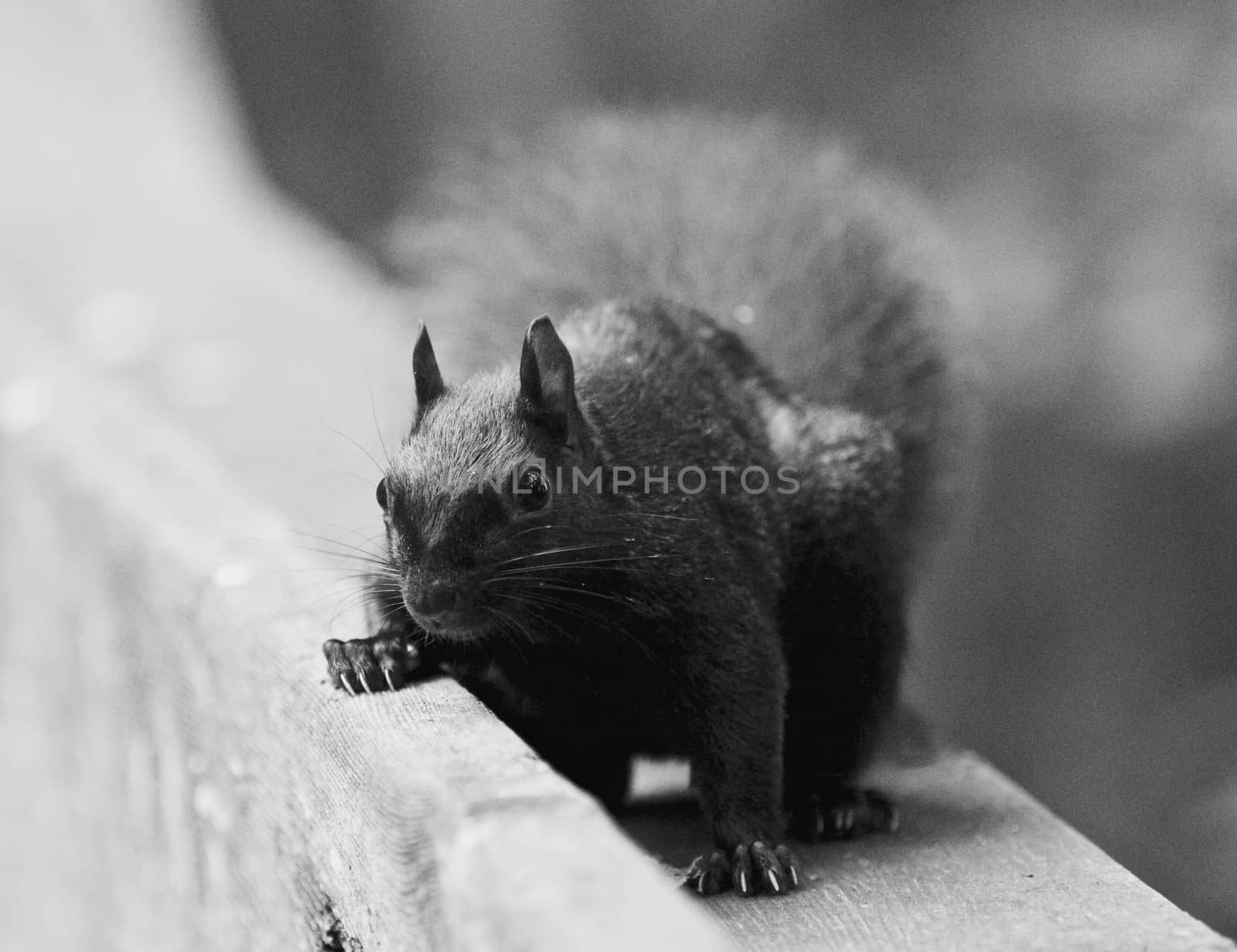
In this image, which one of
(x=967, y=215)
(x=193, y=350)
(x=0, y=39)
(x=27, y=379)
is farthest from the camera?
(x=0, y=39)

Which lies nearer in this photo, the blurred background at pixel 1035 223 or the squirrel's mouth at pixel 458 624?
the squirrel's mouth at pixel 458 624

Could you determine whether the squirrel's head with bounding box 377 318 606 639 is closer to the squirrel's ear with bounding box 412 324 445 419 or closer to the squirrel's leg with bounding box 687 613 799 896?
the squirrel's ear with bounding box 412 324 445 419

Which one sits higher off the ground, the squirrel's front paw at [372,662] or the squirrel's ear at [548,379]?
the squirrel's ear at [548,379]

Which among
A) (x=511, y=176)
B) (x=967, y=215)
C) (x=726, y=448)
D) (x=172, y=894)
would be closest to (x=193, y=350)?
(x=511, y=176)

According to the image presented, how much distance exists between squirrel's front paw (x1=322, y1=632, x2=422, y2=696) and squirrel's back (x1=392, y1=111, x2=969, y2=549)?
64 centimetres

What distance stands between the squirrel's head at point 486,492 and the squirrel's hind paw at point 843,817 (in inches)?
15.9

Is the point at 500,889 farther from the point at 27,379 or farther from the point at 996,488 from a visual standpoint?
the point at 996,488

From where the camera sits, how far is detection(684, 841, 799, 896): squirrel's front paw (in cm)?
146

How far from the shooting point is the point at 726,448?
1.69m

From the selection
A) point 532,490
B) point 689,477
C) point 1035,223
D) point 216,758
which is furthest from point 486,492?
point 1035,223

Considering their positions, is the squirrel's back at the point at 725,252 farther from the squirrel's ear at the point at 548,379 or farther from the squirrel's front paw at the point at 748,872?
the squirrel's front paw at the point at 748,872

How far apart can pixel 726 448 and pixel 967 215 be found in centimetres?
235

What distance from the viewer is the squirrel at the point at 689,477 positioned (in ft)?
4.77

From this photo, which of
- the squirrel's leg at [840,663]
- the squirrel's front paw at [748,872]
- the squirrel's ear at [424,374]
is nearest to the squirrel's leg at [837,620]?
the squirrel's leg at [840,663]
